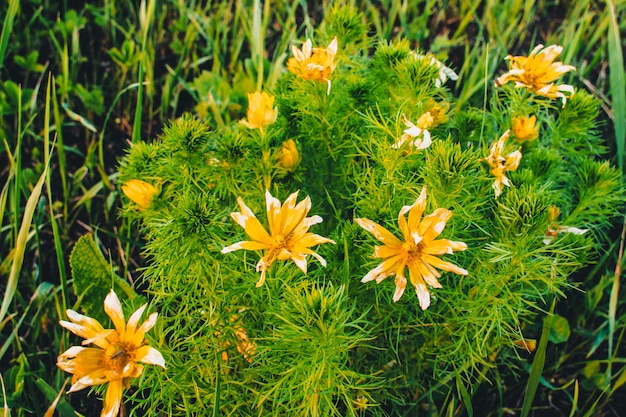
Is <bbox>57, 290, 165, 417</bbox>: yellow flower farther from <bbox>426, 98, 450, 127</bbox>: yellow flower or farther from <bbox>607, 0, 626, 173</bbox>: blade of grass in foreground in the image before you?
<bbox>607, 0, 626, 173</bbox>: blade of grass in foreground

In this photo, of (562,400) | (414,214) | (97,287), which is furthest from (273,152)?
(562,400)

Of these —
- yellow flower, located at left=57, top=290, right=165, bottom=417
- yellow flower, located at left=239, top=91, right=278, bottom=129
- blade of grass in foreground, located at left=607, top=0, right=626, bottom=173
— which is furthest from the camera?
blade of grass in foreground, located at left=607, top=0, right=626, bottom=173

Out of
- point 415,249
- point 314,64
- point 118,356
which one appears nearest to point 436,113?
point 314,64

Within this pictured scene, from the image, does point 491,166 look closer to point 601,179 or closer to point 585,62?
point 601,179

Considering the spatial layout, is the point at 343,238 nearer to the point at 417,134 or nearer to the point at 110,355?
the point at 417,134

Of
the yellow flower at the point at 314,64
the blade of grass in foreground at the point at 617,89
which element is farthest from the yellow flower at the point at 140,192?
the blade of grass in foreground at the point at 617,89

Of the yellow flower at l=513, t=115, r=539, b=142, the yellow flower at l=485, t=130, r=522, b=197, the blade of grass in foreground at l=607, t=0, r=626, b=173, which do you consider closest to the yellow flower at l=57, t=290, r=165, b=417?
the yellow flower at l=485, t=130, r=522, b=197
